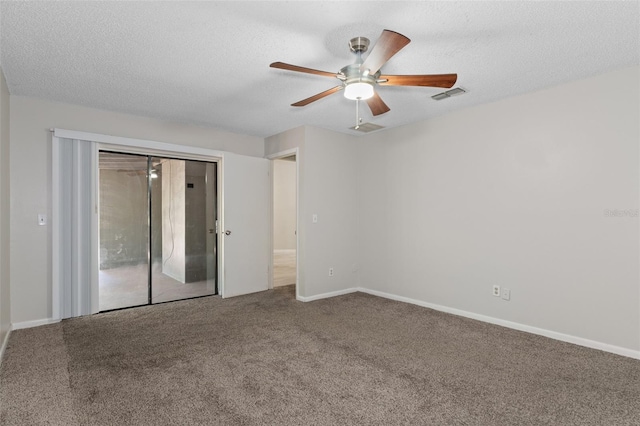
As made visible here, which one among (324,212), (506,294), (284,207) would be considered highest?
(284,207)

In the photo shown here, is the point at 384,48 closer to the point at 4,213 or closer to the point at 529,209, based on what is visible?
the point at 529,209

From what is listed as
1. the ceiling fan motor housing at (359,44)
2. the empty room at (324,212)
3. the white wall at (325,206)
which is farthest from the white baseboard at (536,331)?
the ceiling fan motor housing at (359,44)

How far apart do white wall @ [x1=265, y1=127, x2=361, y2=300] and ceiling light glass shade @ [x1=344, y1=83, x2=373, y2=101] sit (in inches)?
85.0

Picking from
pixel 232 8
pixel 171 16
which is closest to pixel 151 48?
pixel 171 16

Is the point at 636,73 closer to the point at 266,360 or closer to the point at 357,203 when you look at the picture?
the point at 357,203

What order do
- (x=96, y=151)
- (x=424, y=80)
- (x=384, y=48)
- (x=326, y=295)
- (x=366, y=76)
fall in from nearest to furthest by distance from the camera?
(x=384, y=48), (x=424, y=80), (x=366, y=76), (x=96, y=151), (x=326, y=295)

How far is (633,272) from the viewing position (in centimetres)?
277

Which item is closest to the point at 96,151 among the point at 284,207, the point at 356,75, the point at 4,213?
the point at 4,213

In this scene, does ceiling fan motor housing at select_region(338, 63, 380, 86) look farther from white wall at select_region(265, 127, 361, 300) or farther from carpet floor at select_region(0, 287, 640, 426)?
white wall at select_region(265, 127, 361, 300)

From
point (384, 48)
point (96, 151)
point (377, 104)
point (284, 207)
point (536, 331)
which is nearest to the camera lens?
point (384, 48)

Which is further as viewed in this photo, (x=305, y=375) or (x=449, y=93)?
(x=449, y=93)

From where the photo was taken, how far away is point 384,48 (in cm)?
195

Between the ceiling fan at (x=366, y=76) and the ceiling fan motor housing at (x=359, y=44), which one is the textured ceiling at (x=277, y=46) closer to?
the ceiling fan motor housing at (x=359, y=44)

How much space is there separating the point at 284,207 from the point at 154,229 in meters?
5.59
